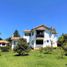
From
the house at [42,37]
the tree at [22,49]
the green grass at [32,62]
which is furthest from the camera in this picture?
the house at [42,37]

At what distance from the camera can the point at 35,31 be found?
58.1 m

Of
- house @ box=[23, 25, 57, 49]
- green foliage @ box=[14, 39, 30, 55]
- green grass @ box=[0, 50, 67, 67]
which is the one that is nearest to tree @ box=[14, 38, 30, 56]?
green foliage @ box=[14, 39, 30, 55]

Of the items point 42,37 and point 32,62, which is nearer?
point 32,62

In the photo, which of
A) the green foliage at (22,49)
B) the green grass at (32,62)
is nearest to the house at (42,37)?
the green foliage at (22,49)

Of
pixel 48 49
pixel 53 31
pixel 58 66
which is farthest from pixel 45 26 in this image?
pixel 58 66

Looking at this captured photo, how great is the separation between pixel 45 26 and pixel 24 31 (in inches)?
285

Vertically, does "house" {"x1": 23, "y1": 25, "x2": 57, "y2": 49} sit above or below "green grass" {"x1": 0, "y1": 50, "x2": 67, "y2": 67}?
above

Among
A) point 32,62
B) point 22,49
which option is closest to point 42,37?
point 22,49

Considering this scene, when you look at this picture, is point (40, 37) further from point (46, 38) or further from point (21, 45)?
point (21, 45)

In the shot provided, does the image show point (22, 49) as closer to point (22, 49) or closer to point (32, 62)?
point (22, 49)

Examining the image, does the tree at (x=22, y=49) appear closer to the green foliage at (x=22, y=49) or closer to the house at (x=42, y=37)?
the green foliage at (x=22, y=49)

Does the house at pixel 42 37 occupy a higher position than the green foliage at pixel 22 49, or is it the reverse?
the house at pixel 42 37

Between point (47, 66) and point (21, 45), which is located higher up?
point (21, 45)

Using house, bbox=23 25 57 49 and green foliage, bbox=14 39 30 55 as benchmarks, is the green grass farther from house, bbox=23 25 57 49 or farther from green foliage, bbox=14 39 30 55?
house, bbox=23 25 57 49
